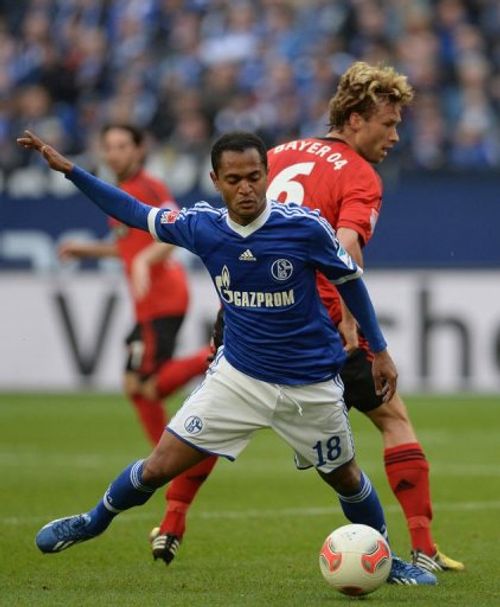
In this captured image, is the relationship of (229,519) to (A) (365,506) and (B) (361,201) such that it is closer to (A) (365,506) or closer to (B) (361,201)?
(A) (365,506)

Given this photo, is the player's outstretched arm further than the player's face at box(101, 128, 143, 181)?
No

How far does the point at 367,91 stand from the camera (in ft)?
23.2

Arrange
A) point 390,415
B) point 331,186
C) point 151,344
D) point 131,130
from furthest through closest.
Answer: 1. point 151,344
2. point 131,130
3. point 390,415
4. point 331,186

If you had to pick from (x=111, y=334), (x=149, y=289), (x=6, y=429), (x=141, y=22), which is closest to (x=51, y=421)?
(x=6, y=429)

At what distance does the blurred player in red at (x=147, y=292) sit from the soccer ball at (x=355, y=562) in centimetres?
412

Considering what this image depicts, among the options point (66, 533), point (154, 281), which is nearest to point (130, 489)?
point (66, 533)

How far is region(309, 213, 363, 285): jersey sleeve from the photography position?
20.5 feet

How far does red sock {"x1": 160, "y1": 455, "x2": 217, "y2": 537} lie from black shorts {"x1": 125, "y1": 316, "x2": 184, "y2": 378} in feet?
10.9

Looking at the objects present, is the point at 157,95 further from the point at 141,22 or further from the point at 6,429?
the point at 6,429

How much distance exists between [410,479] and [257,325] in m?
1.30

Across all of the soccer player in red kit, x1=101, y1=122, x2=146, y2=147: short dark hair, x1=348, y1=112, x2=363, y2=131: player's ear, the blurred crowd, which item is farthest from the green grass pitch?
the blurred crowd

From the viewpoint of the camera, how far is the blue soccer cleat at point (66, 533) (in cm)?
673

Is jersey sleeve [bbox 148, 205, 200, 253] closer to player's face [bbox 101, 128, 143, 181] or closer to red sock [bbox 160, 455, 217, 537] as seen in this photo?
red sock [bbox 160, 455, 217, 537]

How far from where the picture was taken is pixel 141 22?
20.7m
